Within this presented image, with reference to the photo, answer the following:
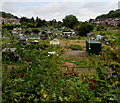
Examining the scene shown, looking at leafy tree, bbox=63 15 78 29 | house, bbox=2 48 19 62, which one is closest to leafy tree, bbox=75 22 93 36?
leafy tree, bbox=63 15 78 29

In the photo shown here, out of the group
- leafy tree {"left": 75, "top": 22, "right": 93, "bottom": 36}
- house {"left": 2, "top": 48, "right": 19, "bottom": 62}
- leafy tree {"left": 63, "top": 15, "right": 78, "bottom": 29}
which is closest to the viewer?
house {"left": 2, "top": 48, "right": 19, "bottom": 62}

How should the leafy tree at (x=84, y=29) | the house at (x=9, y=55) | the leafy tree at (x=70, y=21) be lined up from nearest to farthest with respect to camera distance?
the house at (x=9, y=55) < the leafy tree at (x=84, y=29) < the leafy tree at (x=70, y=21)

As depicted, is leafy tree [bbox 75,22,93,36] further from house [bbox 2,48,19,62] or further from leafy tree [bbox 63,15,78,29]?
house [bbox 2,48,19,62]

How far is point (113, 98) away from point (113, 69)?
1.00 feet

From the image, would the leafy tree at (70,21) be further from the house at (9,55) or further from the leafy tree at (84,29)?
the house at (9,55)

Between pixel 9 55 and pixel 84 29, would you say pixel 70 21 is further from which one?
pixel 9 55

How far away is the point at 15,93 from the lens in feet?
5.19

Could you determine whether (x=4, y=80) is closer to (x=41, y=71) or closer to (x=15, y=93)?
(x=15, y=93)

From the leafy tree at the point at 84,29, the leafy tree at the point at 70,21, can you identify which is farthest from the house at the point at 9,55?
the leafy tree at the point at 70,21

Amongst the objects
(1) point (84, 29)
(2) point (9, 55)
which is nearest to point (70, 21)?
(1) point (84, 29)

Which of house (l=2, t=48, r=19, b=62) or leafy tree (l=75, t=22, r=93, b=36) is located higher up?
leafy tree (l=75, t=22, r=93, b=36)

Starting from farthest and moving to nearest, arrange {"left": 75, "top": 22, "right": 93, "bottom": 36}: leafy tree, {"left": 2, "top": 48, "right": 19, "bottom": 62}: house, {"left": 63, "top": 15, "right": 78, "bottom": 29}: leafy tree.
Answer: {"left": 63, "top": 15, "right": 78, "bottom": 29}: leafy tree < {"left": 75, "top": 22, "right": 93, "bottom": 36}: leafy tree < {"left": 2, "top": 48, "right": 19, "bottom": 62}: house

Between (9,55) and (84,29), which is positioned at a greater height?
(84,29)

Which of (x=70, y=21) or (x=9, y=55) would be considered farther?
(x=70, y=21)
